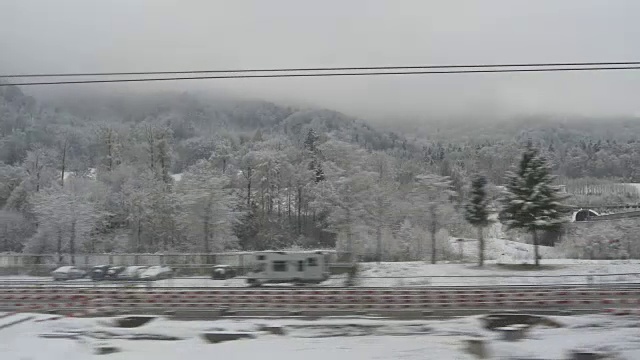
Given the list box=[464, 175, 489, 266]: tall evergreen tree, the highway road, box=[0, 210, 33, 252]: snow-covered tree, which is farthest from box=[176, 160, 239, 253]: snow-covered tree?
the highway road

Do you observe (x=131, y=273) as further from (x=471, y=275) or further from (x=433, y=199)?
(x=433, y=199)

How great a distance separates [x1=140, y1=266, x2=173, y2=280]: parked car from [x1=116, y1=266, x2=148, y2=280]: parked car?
0.37 m

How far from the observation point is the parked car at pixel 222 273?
115ft

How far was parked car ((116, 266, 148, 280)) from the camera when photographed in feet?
112

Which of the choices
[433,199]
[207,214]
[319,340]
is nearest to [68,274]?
[207,214]

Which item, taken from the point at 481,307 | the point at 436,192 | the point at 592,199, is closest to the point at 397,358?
the point at 481,307

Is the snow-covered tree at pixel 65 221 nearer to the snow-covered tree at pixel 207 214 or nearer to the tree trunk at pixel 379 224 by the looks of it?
the snow-covered tree at pixel 207 214

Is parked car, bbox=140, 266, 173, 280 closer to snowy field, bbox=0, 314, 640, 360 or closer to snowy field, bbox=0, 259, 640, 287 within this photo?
snowy field, bbox=0, 259, 640, 287

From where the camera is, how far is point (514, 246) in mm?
66312

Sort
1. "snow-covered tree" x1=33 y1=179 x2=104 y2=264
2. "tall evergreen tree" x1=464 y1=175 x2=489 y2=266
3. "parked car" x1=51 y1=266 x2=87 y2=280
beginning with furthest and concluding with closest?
"snow-covered tree" x1=33 y1=179 x2=104 y2=264 < "tall evergreen tree" x1=464 y1=175 x2=489 y2=266 < "parked car" x1=51 y1=266 x2=87 y2=280

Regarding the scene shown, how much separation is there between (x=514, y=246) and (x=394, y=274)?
32861mm

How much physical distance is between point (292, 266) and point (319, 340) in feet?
62.0

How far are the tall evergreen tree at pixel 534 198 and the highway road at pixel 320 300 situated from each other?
69.7 ft

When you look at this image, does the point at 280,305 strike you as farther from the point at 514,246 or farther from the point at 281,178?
the point at 281,178
